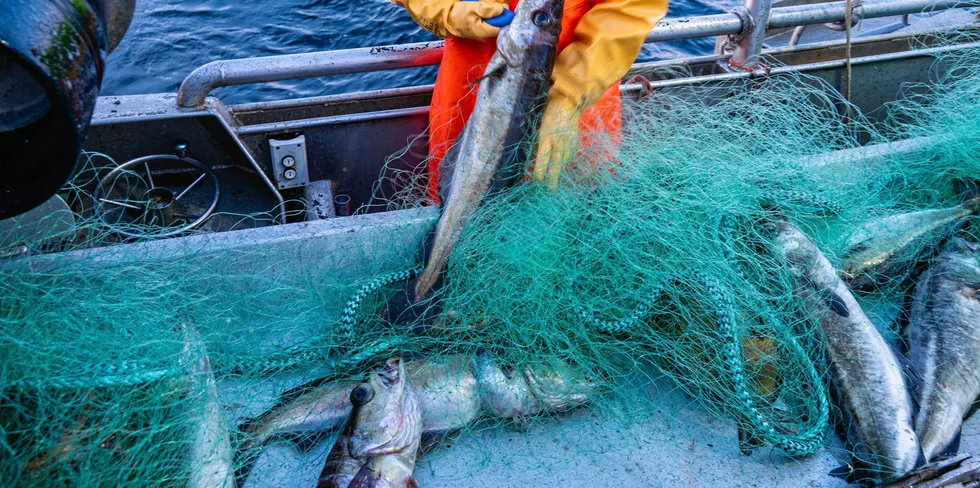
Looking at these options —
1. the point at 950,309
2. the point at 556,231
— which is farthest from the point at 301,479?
the point at 950,309

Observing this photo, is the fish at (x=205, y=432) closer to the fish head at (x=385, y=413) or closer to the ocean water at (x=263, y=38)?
the fish head at (x=385, y=413)

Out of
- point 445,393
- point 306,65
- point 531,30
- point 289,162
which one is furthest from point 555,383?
point 289,162

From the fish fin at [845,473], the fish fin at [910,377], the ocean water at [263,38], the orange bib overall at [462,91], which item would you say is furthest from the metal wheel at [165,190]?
the ocean water at [263,38]

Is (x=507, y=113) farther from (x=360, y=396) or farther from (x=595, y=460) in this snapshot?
(x=595, y=460)

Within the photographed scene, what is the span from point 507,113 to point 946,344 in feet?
6.69

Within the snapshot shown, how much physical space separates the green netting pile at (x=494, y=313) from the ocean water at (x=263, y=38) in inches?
251

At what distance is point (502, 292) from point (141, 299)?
1.23 metres

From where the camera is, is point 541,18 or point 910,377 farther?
point 541,18

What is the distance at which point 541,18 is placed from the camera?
2604 mm

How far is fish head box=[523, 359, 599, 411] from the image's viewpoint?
2283mm

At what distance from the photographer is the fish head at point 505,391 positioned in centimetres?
227

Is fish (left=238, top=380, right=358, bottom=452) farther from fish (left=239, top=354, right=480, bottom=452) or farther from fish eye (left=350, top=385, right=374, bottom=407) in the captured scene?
fish eye (left=350, top=385, right=374, bottom=407)

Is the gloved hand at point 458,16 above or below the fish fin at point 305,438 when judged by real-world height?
above

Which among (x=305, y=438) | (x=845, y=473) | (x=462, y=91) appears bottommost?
(x=305, y=438)
